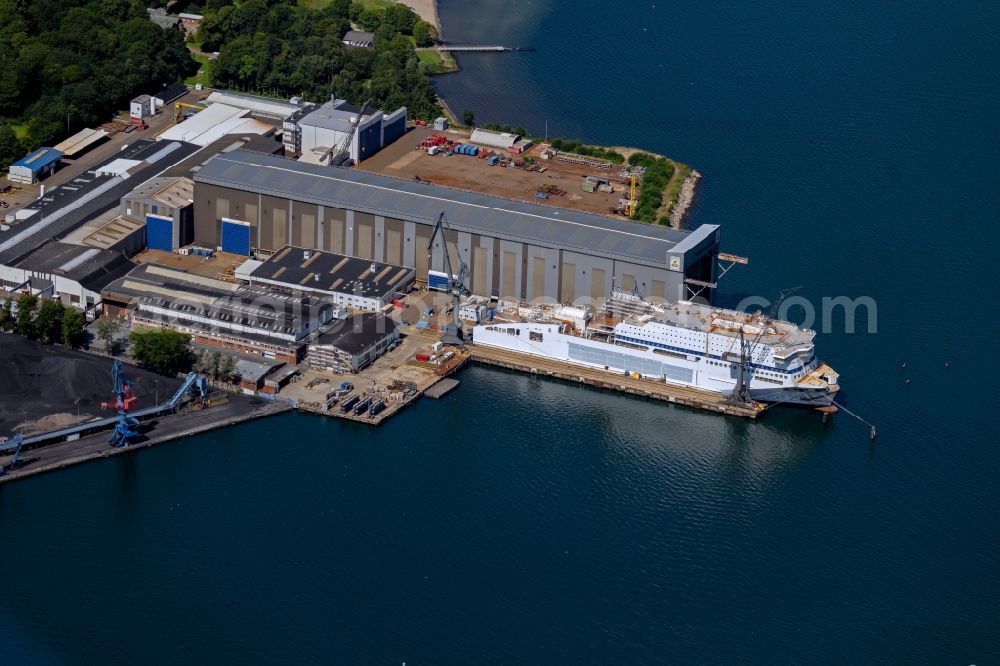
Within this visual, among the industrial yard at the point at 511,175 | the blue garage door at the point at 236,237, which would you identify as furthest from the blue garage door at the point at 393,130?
the blue garage door at the point at 236,237

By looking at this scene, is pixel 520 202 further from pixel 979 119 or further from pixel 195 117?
pixel 979 119

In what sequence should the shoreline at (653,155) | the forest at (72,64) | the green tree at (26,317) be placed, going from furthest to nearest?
1. the forest at (72,64)
2. the shoreline at (653,155)
3. the green tree at (26,317)

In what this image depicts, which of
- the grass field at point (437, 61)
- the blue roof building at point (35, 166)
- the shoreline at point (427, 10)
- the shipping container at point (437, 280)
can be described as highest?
the shoreline at point (427, 10)

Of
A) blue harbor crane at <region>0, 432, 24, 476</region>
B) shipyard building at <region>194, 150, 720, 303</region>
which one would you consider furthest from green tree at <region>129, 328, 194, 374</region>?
shipyard building at <region>194, 150, 720, 303</region>

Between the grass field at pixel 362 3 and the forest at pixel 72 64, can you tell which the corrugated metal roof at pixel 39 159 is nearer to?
the forest at pixel 72 64

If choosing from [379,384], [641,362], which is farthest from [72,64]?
[641,362]

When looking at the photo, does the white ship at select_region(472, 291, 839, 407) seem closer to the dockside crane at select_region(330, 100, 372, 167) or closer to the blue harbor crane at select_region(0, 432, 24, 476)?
the dockside crane at select_region(330, 100, 372, 167)
